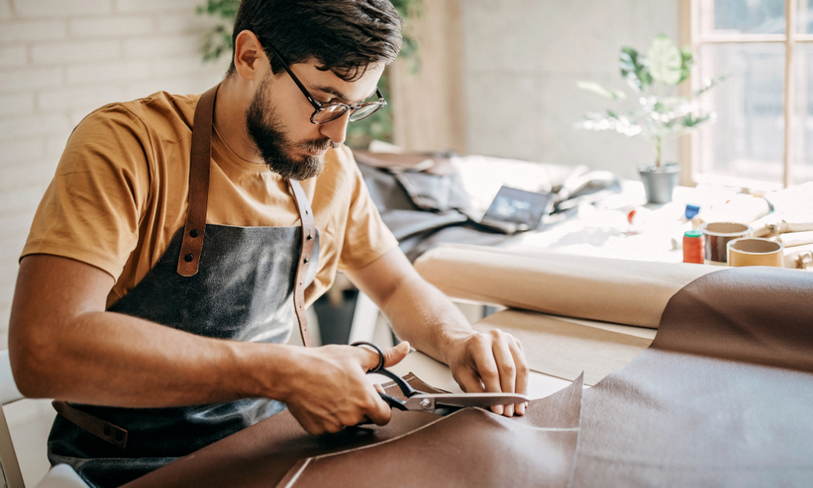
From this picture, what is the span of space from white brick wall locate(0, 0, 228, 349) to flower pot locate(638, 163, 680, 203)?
6.48 feet

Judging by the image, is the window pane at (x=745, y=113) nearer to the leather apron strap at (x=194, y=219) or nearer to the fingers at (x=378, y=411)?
the leather apron strap at (x=194, y=219)

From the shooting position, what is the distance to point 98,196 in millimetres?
949

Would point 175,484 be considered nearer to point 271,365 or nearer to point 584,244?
point 271,365

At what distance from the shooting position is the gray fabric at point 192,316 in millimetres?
1104

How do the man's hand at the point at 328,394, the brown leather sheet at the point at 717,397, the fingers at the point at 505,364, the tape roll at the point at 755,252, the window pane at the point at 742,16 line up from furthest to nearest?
the window pane at the point at 742,16, the tape roll at the point at 755,252, the fingers at the point at 505,364, the man's hand at the point at 328,394, the brown leather sheet at the point at 717,397

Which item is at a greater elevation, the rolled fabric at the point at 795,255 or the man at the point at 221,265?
the man at the point at 221,265

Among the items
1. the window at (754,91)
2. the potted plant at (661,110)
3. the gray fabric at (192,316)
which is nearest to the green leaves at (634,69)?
the potted plant at (661,110)

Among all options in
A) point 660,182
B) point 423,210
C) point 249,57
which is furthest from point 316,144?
point 660,182

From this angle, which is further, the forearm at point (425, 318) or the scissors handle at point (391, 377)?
the forearm at point (425, 318)

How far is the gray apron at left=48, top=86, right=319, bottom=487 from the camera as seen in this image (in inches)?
43.4

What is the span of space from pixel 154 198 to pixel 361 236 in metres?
0.44

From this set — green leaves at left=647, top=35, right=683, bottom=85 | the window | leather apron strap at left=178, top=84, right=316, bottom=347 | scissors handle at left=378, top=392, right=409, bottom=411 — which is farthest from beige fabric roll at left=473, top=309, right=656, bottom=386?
the window

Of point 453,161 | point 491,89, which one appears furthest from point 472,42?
point 453,161

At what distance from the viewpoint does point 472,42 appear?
3.49m
